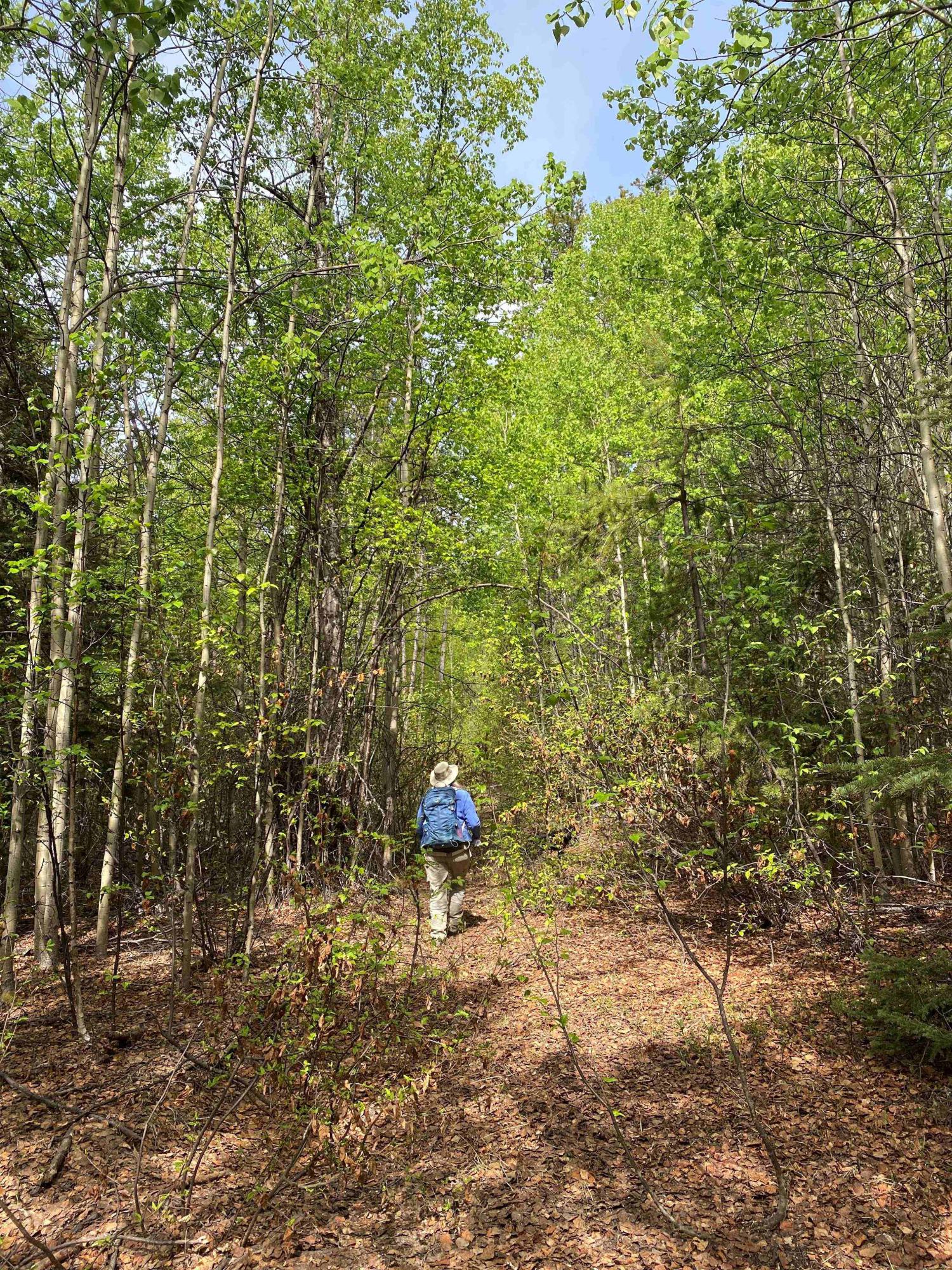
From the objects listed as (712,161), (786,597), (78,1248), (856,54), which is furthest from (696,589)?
(78,1248)

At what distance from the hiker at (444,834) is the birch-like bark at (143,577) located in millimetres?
2804

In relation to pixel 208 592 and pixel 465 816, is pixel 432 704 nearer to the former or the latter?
pixel 465 816

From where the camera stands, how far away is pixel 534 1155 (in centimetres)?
354

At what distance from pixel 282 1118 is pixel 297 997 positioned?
2.19 feet

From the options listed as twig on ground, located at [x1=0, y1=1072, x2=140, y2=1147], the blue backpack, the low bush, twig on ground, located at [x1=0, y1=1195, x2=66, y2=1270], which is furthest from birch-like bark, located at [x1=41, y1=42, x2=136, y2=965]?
the low bush

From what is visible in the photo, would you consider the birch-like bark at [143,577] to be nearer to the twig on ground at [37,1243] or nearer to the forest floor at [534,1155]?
the forest floor at [534,1155]

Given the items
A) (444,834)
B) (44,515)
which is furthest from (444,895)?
(44,515)

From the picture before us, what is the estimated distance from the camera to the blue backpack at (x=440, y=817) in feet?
22.1

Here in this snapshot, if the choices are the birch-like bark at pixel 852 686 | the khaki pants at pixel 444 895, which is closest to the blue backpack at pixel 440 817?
the khaki pants at pixel 444 895

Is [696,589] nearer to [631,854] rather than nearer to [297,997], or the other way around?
[631,854]

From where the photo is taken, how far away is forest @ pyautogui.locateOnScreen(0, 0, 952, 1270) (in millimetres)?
3244

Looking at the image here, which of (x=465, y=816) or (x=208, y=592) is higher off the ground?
(x=208, y=592)

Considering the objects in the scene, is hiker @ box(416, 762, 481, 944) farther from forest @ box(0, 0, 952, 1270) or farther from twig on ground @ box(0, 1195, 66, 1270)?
twig on ground @ box(0, 1195, 66, 1270)

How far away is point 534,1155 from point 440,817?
344cm
